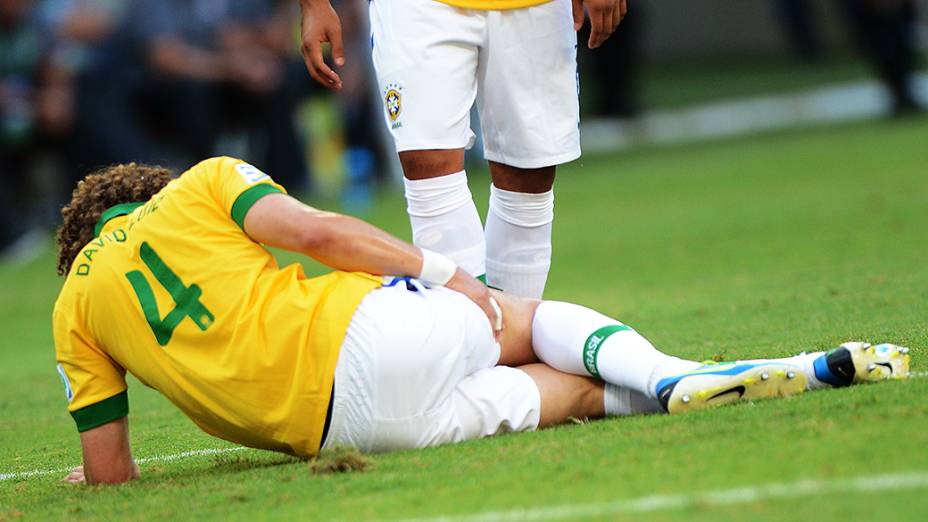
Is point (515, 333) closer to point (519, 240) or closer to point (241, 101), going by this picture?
point (519, 240)

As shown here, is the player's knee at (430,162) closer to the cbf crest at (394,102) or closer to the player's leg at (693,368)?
the cbf crest at (394,102)

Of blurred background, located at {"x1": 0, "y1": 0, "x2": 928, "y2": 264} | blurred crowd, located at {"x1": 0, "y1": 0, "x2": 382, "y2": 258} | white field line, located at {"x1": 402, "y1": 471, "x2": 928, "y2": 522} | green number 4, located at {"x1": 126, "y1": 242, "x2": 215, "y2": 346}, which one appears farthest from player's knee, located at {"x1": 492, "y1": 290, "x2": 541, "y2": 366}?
blurred crowd, located at {"x1": 0, "y1": 0, "x2": 382, "y2": 258}

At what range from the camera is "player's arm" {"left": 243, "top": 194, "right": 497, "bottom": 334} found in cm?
447

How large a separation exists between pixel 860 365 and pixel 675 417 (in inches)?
22.7

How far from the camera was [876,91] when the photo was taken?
20.2m

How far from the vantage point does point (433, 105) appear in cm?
534

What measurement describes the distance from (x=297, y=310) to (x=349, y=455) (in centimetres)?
45

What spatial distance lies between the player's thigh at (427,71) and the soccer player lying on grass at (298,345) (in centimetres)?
78

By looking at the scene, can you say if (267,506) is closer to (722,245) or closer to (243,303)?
(243,303)

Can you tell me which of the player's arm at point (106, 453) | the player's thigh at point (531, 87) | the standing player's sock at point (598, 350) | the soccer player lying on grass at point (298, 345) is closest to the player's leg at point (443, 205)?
the player's thigh at point (531, 87)

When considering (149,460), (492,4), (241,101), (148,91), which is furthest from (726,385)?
(241,101)

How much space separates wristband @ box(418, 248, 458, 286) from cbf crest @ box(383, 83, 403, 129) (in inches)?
32.3

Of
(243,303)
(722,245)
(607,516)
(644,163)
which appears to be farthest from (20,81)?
(607,516)

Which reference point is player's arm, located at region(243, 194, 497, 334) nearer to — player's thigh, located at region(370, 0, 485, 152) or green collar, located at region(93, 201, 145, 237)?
green collar, located at region(93, 201, 145, 237)
